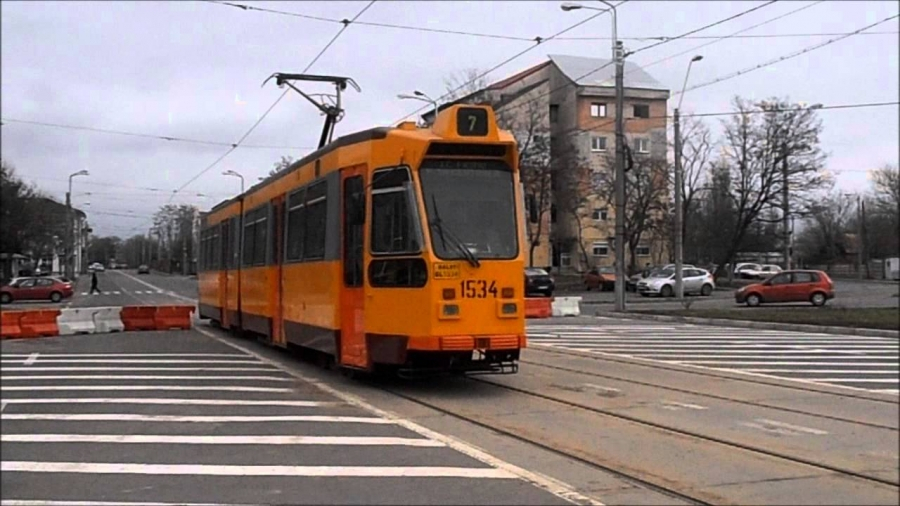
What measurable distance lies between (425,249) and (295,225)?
4463 millimetres

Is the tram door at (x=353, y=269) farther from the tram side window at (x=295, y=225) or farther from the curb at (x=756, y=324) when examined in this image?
the curb at (x=756, y=324)

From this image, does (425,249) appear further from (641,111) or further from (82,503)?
(641,111)

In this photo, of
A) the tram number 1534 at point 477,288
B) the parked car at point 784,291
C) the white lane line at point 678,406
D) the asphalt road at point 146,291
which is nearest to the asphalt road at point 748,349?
the white lane line at point 678,406

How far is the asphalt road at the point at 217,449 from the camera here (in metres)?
7.06

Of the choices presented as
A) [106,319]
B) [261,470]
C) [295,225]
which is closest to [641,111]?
[106,319]

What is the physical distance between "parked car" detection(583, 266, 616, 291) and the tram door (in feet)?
134

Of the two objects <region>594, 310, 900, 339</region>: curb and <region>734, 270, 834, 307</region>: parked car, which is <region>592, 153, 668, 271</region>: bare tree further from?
<region>594, 310, 900, 339</region>: curb

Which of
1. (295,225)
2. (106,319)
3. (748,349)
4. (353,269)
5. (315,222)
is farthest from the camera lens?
(106,319)

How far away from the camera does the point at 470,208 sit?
12281 millimetres

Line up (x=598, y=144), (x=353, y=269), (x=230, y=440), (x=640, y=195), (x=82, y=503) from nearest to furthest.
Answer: (x=82, y=503) < (x=230, y=440) < (x=353, y=269) < (x=598, y=144) < (x=640, y=195)

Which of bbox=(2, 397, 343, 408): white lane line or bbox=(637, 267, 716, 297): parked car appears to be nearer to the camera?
bbox=(2, 397, 343, 408): white lane line

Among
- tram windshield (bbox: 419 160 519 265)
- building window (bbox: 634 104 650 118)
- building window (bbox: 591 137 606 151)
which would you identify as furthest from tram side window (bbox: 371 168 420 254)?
building window (bbox: 591 137 606 151)

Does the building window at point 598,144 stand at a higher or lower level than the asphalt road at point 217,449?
higher

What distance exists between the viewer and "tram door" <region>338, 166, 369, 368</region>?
12.7 metres
